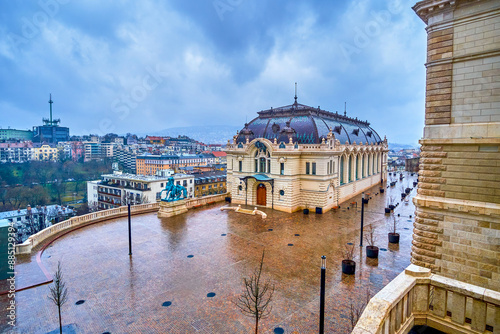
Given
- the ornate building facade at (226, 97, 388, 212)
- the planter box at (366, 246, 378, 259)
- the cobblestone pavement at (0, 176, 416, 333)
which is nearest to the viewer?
the cobblestone pavement at (0, 176, 416, 333)

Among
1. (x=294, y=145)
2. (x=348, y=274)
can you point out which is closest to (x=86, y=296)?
(x=348, y=274)

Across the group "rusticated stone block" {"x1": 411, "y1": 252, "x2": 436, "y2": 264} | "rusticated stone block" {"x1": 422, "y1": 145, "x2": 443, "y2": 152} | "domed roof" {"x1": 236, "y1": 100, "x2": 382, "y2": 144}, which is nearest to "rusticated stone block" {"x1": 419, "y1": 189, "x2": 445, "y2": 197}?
"rusticated stone block" {"x1": 422, "y1": 145, "x2": 443, "y2": 152}

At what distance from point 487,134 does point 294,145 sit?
23.4 metres

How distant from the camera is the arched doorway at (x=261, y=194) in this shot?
35375 mm

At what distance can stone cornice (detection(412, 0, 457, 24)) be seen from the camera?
33.6ft

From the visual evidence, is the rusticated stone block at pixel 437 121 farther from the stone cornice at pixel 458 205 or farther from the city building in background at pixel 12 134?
the city building in background at pixel 12 134

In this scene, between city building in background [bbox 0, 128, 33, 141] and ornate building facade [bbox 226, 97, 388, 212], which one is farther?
city building in background [bbox 0, 128, 33, 141]

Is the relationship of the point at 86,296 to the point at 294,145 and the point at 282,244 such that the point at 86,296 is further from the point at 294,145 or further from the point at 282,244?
the point at 294,145

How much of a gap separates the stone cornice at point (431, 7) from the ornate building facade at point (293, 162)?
68.5 feet

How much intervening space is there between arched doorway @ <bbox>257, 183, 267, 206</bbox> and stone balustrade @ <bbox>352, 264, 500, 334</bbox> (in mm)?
27137

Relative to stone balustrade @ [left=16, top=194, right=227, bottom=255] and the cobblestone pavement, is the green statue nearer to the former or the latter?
stone balustrade @ [left=16, top=194, right=227, bottom=255]

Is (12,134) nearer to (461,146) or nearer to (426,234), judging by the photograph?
(426,234)

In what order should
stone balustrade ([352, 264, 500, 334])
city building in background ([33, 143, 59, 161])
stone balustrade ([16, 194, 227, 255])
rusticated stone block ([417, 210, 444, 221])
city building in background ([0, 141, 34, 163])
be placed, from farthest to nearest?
city building in background ([33, 143, 59, 161])
city building in background ([0, 141, 34, 163])
stone balustrade ([16, 194, 227, 255])
rusticated stone block ([417, 210, 444, 221])
stone balustrade ([352, 264, 500, 334])

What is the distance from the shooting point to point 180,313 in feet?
40.1
